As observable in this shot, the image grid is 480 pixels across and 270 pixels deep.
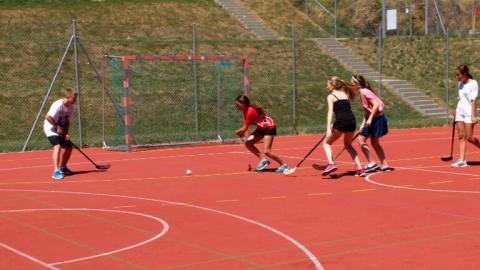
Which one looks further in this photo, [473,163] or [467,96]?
[473,163]

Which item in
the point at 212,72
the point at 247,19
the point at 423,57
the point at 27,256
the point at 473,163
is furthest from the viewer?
the point at 247,19

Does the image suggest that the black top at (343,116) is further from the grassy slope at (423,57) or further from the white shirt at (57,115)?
the grassy slope at (423,57)

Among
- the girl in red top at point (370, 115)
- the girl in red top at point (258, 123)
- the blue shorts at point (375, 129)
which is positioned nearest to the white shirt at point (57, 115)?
the girl in red top at point (258, 123)

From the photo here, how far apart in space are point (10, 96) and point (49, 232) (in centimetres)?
1662

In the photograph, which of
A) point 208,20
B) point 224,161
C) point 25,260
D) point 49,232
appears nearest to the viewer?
point 25,260

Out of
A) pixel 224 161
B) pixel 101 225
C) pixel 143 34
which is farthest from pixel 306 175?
pixel 143 34

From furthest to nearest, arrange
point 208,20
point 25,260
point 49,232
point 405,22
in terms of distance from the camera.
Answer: point 405,22, point 208,20, point 49,232, point 25,260

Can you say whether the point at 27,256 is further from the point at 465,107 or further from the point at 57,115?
the point at 465,107

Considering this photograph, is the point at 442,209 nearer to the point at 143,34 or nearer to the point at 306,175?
the point at 306,175

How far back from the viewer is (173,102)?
2595 cm

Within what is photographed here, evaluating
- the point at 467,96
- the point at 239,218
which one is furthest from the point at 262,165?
the point at 239,218

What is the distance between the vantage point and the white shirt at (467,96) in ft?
46.9

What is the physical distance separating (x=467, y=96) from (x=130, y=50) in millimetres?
18744

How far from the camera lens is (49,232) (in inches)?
354
